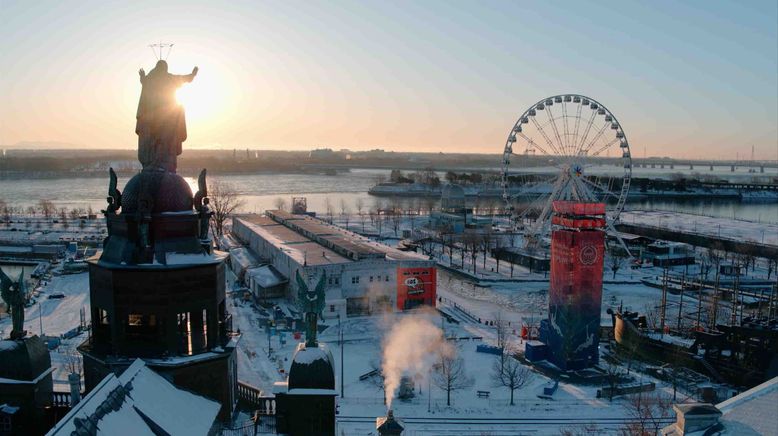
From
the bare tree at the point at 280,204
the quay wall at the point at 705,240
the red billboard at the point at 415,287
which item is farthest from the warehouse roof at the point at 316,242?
the quay wall at the point at 705,240

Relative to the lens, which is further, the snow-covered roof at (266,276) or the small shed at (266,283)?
the snow-covered roof at (266,276)

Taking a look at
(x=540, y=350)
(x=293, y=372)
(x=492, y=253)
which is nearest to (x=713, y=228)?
(x=492, y=253)

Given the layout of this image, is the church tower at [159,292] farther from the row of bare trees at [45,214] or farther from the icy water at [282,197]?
the icy water at [282,197]

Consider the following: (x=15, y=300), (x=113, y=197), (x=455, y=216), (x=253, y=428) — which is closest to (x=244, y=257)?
(x=455, y=216)

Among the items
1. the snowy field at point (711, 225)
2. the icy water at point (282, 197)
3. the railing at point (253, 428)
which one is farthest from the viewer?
the icy water at point (282, 197)

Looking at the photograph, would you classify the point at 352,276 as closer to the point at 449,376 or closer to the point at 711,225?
the point at 449,376
